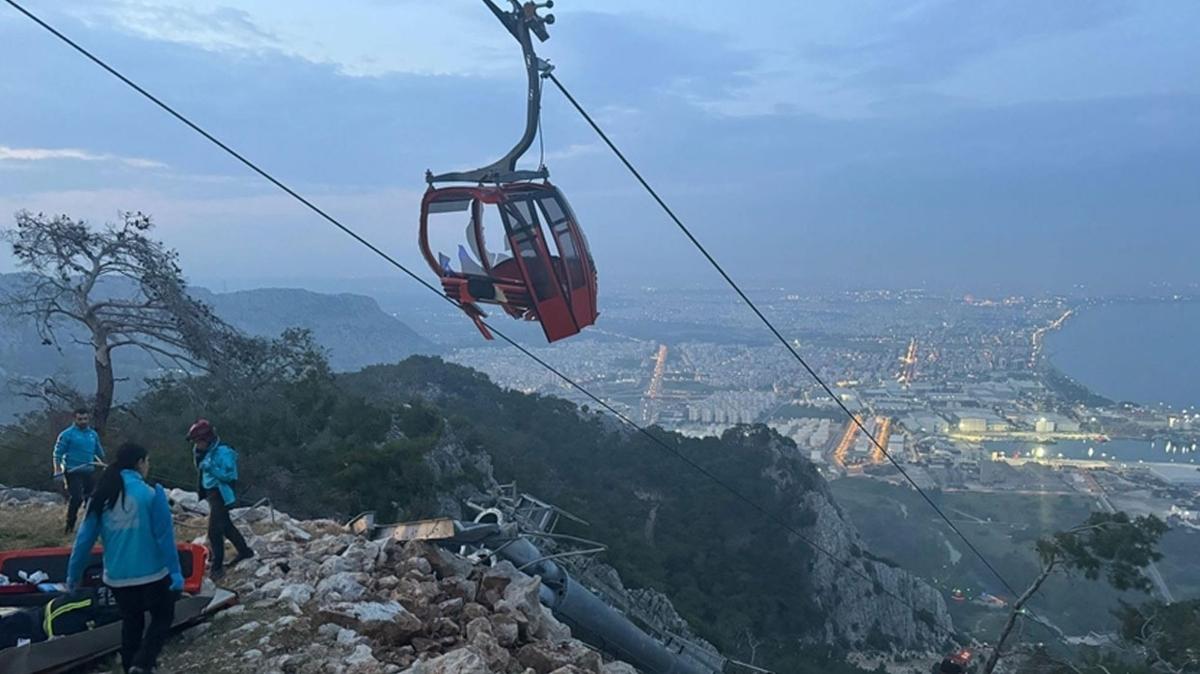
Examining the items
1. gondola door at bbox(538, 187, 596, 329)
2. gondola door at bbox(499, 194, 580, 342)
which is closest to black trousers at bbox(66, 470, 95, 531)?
gondola door at bbox(499, 194, 580, 342)

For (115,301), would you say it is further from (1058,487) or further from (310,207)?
(1058,487)

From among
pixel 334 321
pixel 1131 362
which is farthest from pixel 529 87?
pixel 1131 362

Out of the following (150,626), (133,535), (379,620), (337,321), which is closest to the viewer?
(133,535)

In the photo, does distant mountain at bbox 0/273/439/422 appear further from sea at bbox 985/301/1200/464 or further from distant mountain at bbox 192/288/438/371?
sea at bbox 985/301/1200/464

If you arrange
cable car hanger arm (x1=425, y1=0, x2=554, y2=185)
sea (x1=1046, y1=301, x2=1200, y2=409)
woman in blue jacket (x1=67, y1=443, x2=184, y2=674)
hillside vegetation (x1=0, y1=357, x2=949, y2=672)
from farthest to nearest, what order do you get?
1. sea (x1=1046, y1=301, x2=1200, y2=409)
2. hillside vegetation (x1=0, y1=357, x2=949, y2=672)
3. cable car hanger arm (x1=425, y1=0, x2=554, y2=185)
4. woman in blue jacket (x1=67, y1=443, x2=184, y2=674)

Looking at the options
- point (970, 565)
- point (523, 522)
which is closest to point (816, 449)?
point (970, 565)

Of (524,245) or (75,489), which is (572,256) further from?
(75,489)

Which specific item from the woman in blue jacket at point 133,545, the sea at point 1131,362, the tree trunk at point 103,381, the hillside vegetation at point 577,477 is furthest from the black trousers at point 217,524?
the sea at point 1131,362
